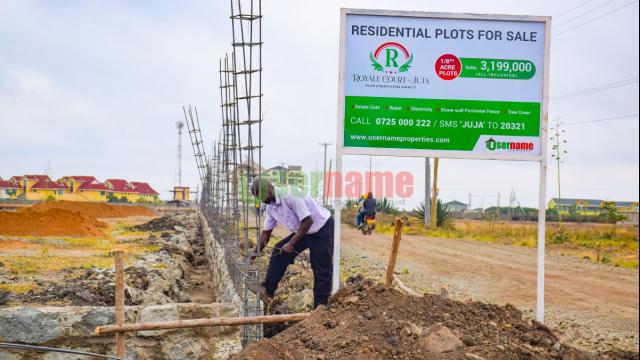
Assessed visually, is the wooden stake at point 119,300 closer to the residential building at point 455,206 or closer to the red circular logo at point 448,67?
the red circular logo at point 448,67

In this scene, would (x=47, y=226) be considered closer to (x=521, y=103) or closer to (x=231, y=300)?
(x=231, y=300)

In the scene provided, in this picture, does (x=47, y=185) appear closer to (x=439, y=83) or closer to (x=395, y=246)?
(x=395, y=246)

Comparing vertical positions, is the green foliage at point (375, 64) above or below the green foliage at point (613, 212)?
above

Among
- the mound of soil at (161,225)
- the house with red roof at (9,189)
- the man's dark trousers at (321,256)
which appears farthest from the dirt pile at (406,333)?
the house with red roof at (9,189)

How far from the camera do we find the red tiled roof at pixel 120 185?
69.6 metres

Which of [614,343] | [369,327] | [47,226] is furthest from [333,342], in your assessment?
[47,226]

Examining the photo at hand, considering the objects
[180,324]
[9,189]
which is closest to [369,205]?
[180,324]

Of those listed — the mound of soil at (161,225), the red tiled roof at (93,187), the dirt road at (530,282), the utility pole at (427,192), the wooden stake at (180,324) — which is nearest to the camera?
the wooden stake at (180,324)

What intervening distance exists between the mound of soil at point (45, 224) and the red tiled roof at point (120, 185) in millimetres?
45125

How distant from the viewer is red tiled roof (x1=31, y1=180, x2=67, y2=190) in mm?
52675

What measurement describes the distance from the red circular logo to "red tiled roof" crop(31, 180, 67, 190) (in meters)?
52.6

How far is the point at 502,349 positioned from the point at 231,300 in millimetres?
3505

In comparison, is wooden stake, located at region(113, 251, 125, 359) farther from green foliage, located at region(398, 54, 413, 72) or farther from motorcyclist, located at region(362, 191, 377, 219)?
motorcyclist, located at region(362, 191, 377, 219)

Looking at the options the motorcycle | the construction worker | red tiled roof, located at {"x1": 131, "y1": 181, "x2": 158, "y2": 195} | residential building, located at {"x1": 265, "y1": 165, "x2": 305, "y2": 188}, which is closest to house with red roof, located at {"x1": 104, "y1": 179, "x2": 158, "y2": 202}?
red tiled roof, located at {"x1": 131, "y1": 181, "x2": 158, "y2": 195}
